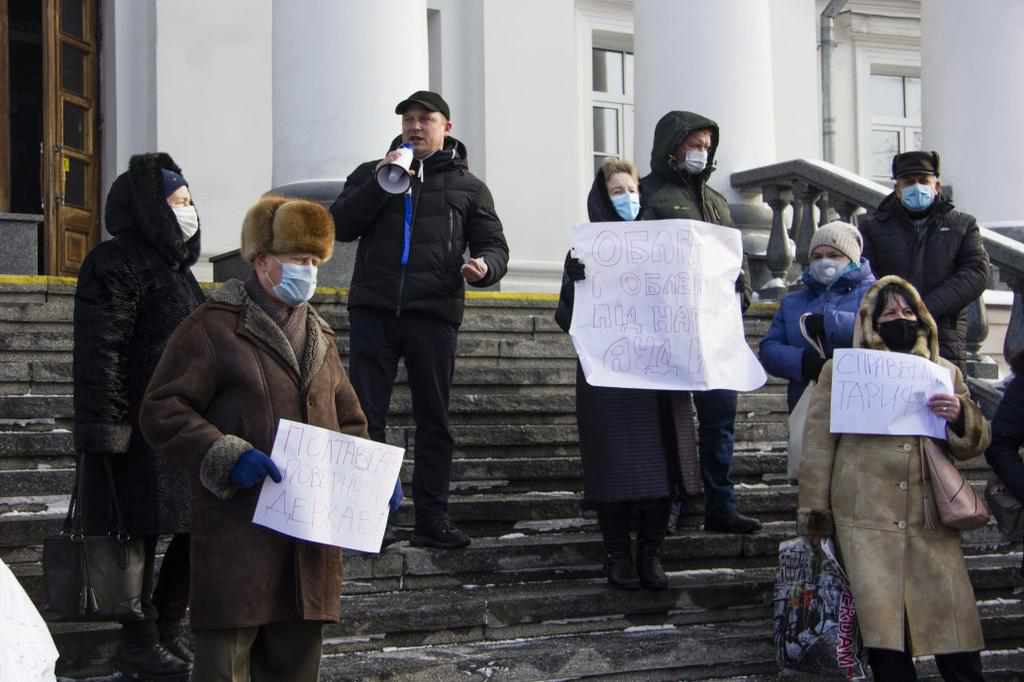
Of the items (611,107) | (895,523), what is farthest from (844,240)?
(611,107)

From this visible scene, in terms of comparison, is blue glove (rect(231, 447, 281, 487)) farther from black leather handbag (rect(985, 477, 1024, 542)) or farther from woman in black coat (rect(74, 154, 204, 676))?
black leather handbag (rect(985, 477, 1024, 542))

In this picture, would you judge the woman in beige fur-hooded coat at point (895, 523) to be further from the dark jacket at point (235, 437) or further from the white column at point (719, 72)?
the white column at point (719, 72)

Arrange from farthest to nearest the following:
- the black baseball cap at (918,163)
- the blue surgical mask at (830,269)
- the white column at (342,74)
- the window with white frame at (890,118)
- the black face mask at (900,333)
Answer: the window with white frame at (890,118) → the white column at (342,74) → the black baseball cap at (918,163) → the blue surgical mask at (830,269) → the black face mask at (900,333)

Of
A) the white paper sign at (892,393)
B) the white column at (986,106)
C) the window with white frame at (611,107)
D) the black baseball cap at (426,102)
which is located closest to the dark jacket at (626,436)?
the black baseball cap at (426,102)

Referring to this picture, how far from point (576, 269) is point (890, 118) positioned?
36.6 ft

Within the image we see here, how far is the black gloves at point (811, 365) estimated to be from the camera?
743 centimetres

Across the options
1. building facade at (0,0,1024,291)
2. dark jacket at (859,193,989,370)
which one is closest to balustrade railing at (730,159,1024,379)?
building facade at (0,0,1024,291)

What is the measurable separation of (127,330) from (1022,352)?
3262 millimetres

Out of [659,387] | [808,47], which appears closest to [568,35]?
[808,47]

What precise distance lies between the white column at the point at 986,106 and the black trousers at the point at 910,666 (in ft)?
23.2

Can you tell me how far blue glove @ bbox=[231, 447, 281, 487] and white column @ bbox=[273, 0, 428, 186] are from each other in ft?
17.4

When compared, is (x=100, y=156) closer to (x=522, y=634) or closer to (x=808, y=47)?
(x=808, y=47)

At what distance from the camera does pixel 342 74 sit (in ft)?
33.9

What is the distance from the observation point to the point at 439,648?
7.09 m
